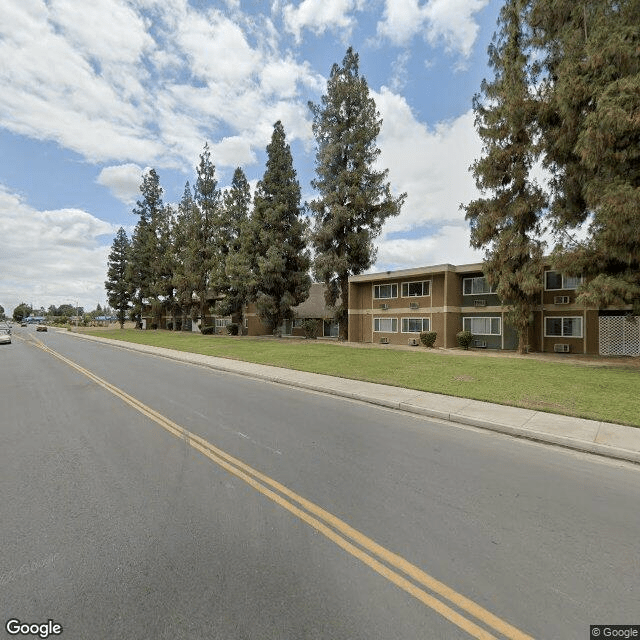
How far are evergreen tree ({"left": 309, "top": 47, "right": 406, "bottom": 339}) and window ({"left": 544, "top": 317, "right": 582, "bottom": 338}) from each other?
13.7 meters

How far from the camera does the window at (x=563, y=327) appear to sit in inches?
930

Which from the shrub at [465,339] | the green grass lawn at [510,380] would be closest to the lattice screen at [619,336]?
the shrub at [465,339]

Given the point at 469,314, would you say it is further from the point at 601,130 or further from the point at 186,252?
the point at 186,252

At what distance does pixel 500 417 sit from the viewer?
8.05 meters

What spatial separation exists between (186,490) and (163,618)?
6.67 ft

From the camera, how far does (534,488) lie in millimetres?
4852

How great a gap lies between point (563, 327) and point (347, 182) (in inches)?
743

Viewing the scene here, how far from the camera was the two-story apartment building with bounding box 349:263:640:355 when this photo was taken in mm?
22844

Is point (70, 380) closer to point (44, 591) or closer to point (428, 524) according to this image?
point (44, 591)

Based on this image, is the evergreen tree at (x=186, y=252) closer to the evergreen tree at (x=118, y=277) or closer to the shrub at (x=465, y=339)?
the evergreen tree at (x=118, y=277)

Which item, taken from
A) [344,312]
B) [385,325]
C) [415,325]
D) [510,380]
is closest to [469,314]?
[415,325]

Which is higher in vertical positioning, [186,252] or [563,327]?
[186,252]

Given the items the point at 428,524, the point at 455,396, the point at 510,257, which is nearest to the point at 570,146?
the point at 510,257

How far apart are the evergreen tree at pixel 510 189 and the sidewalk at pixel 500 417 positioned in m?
14.6
